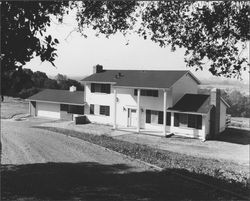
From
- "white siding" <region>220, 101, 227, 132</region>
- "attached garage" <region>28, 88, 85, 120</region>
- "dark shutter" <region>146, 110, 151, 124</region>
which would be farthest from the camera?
"attached garage" <region>28, 88, 85, 120</region>

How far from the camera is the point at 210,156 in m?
22.5

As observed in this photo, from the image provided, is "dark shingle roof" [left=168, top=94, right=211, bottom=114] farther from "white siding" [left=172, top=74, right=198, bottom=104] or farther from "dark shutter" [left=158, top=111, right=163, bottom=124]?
"dark shutter" [left=158, top=111, right=163, bottom=124]

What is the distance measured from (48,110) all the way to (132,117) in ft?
38.4

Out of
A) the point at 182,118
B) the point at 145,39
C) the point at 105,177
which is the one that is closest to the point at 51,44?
the point at 145,39

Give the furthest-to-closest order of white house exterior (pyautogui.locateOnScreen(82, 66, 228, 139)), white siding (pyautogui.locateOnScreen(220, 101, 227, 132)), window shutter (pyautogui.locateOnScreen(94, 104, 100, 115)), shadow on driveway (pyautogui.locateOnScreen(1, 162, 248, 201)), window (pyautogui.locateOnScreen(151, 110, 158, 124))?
window shutter (pyautogui.locateOnScreen(94, 104, 100, 115)) → white siding (pyautogui.locateOnScreen(220, 101, 227, 132)) → window (pyautogui.locateOnScreen(151, 110, 158, 124)) → white house exterior (pyautogui.locateOnScreen(82, 66, 228, 139)) → shadow on driveway (pyautogui.locateOnScreen(1, 162, 248, 201))

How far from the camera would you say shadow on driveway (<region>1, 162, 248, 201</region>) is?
9789mm

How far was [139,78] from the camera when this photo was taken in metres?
34.3

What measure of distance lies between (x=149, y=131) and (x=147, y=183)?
20914 mm

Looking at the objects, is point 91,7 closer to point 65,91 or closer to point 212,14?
point 212,14

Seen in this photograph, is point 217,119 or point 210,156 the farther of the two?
point 217,119

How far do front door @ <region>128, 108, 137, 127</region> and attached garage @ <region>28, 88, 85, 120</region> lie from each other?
6500 mm

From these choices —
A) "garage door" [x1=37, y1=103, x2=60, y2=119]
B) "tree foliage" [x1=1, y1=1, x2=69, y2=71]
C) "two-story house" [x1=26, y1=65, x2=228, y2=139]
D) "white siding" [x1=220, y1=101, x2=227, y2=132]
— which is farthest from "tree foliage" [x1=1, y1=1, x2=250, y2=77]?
"garage door" [x1=37, y1=103, x2=60, y2=119]

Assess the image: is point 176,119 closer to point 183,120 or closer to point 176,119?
point 176,119

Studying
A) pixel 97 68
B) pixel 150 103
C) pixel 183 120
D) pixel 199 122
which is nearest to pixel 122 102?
pixel 150 103
